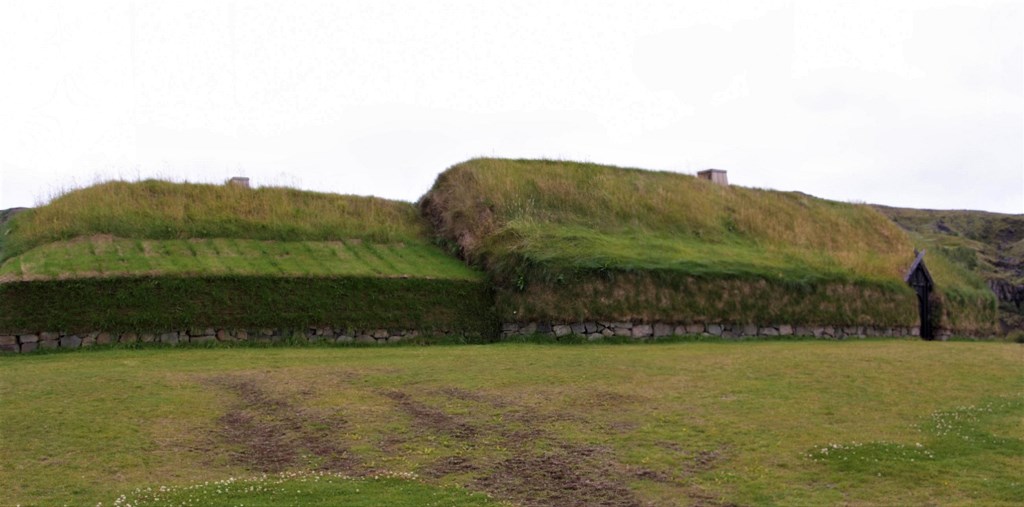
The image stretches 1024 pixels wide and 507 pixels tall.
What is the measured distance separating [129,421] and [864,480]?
41.8 ft

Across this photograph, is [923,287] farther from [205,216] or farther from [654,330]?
[205,216]

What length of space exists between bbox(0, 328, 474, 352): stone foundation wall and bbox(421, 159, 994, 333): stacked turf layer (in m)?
4.50

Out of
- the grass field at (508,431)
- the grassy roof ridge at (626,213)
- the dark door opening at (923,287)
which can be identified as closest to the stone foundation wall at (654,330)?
the grassy roof ridge at (626,213)

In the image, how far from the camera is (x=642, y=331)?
32344 millimetres

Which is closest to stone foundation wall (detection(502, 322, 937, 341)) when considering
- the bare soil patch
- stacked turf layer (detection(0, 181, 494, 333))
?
stacked turf layer (detection(0, 181, 494, 333))

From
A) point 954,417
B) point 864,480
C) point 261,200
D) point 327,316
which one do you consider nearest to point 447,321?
point 327,316

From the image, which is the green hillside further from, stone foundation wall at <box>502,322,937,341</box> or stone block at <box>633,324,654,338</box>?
stone block at <box>633,324,654,338</box>

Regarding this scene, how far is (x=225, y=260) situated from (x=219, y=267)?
37.0 inches

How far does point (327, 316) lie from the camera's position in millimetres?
29625

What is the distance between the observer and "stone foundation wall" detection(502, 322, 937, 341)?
3164 cm

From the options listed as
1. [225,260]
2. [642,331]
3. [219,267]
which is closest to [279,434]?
[219,267]

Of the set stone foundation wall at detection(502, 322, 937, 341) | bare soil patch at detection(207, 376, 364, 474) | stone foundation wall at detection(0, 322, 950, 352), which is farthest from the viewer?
stone foundation wall at detection(502, 322, 937, 341)

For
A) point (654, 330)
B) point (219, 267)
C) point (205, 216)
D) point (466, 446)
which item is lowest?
point (466, 446)

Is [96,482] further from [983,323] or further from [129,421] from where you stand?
[983,323]
